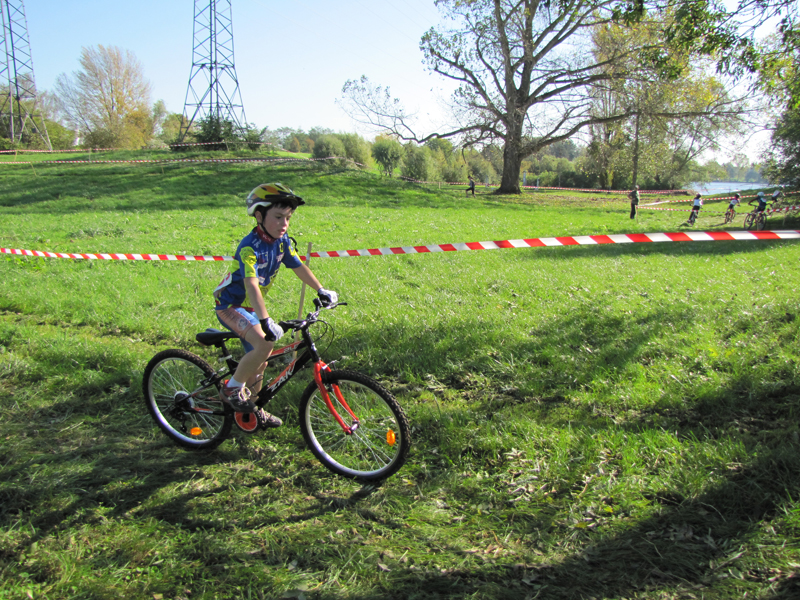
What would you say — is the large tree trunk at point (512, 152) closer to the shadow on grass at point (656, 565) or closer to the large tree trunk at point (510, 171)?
the large tree trunk at point (510, 171)

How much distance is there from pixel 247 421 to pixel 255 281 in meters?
1.27

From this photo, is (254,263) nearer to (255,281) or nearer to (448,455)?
(255,281)

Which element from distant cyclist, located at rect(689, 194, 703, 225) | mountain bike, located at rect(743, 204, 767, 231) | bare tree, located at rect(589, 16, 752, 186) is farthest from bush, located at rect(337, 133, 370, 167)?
mountain bike, located at rect(743, 204, 767, 231)

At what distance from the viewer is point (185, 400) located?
13.2 feet

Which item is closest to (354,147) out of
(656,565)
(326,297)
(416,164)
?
(416,164)

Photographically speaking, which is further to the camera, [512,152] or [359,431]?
[512,152]

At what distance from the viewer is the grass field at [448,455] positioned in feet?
8.80

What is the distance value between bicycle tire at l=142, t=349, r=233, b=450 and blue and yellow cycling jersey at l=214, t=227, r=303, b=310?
633mm

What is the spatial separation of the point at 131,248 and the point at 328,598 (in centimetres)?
1103

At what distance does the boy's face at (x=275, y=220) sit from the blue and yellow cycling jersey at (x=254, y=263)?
74mm

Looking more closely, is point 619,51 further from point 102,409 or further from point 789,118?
point 102,409

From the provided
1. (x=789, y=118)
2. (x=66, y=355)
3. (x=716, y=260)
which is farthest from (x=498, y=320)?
(x=789, y=118)

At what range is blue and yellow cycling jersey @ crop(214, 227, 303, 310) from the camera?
3508 mm

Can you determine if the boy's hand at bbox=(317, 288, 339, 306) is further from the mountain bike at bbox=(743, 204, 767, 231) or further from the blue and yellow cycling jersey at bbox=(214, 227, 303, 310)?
the mountain bike at bbox=(743, 204, 767, 231)
